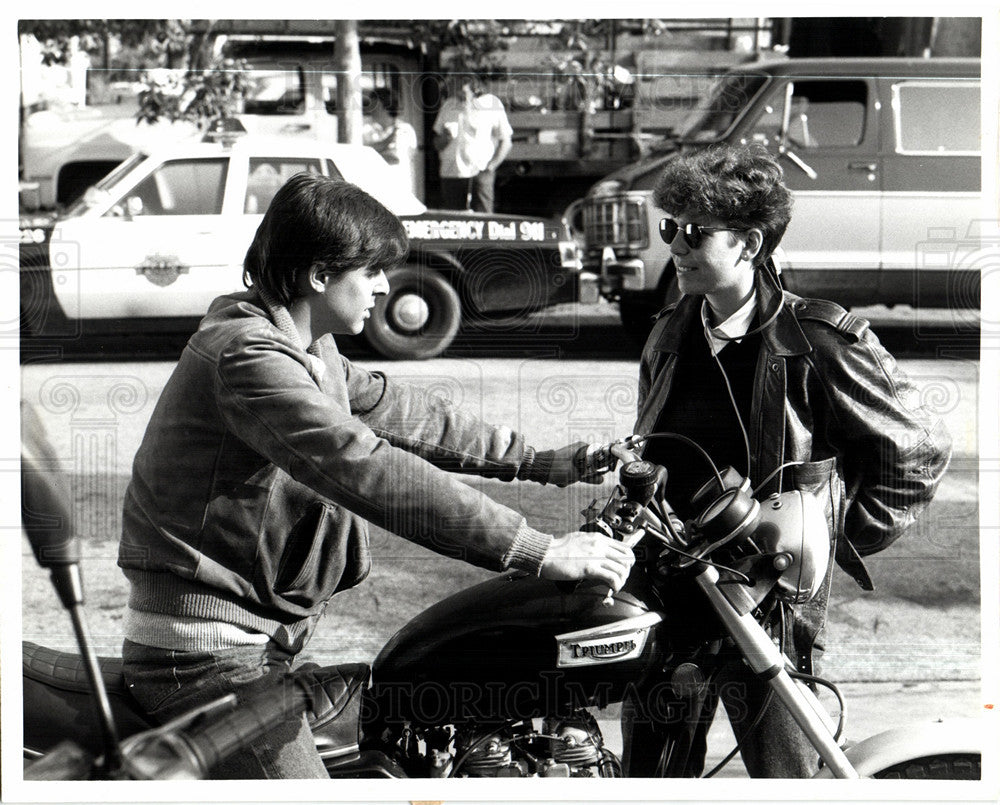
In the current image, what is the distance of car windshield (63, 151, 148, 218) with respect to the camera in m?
2.74

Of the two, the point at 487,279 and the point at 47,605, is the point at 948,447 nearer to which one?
the point at 487,279

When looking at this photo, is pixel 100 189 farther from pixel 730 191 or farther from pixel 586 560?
pixel 586 560

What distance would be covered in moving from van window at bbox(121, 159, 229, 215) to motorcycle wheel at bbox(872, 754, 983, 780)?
1877 mm

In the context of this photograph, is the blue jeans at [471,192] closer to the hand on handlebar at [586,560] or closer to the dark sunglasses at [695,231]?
the dark sunglasses at [695,231]

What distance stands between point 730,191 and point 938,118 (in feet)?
3.72

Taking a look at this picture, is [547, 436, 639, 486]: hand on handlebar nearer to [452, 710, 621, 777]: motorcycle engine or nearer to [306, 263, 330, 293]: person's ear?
[452, 710, 621, 777]: motorcycle engine

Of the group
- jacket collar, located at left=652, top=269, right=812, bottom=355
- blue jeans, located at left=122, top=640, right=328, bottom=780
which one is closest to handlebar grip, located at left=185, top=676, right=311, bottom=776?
blue jeans, located at left=122, top=640, right=328, bottom=780

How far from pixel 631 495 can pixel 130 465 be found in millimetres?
987

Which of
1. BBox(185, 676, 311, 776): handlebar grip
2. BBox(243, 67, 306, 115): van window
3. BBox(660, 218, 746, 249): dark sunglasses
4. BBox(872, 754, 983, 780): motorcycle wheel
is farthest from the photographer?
BBox(243, 67, 306, 115): van window

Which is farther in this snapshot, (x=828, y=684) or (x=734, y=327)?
(x=734, y=327)

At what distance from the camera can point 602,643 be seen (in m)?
2.10

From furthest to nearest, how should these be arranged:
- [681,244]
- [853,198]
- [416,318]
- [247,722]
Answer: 1. [853,198]
2. [416,318]
3. [681,244]
4. [247,722]

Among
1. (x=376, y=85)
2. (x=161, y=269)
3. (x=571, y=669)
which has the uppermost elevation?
(x=376, y=85)

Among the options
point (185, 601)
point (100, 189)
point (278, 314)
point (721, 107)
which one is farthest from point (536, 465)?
point (721, 107)
